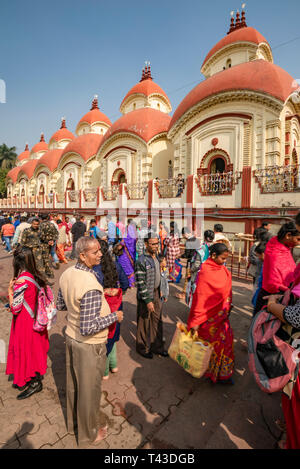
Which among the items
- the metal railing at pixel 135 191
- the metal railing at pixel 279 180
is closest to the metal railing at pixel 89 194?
the metal railing at pixel 135 191

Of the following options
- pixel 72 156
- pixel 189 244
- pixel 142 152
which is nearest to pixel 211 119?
pixel 142 152

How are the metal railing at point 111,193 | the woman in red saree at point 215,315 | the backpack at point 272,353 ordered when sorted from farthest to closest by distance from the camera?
the metal railing at point 111,193, the woman in red saree at point 215,315, the backpack at point 272,353

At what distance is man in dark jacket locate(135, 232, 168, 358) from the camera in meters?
3.19

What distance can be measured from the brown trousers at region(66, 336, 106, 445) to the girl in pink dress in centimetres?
79

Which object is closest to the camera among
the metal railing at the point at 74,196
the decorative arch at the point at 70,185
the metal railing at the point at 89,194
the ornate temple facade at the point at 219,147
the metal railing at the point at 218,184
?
the ornate temple facade at the point at 219,147

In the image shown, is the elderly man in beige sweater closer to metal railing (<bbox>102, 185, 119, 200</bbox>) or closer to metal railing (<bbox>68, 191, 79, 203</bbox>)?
metal railing (<bbox>102, 185, 119, 200</bbox>)

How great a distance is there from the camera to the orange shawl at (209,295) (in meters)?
2.70

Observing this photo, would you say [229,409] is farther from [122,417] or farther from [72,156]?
[72,156]

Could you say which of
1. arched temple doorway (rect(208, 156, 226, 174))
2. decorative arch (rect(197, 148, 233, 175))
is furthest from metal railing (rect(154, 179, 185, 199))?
arched temple doorway (rect(208, 156, 226, 174))

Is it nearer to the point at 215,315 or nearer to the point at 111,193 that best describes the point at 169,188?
the point at 111,193

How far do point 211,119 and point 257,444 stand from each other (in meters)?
12.0

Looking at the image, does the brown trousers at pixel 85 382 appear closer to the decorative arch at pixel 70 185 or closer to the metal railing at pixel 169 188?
the metal railing at pixel 169 188

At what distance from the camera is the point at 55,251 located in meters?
8.43

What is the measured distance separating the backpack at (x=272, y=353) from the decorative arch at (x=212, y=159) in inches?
401
